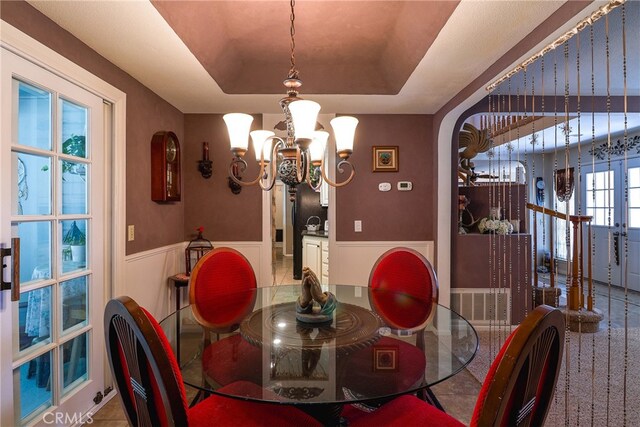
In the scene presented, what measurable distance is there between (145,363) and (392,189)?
9.20ft

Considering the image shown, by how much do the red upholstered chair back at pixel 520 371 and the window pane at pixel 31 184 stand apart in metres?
1.99

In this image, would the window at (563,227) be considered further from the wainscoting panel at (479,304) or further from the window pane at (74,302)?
the window pane at (74,302)

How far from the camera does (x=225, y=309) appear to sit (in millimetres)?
1799

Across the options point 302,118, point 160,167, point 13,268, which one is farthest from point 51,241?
point 302,118

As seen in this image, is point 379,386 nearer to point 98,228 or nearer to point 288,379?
point 288,379

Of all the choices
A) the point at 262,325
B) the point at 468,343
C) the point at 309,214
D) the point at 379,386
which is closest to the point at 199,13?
the point at 262,325

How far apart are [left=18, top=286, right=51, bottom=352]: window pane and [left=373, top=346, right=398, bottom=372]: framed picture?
1.66 meters

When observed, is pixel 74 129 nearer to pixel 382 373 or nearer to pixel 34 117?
pixel 34 117

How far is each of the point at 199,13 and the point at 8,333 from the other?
187cm

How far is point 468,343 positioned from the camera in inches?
54.5

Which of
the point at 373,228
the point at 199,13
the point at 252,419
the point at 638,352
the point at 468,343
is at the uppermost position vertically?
the point at 199,13

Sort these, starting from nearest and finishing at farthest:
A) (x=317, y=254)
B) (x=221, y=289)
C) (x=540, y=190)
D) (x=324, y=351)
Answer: (x=324, y=351), (x=221, y=289), (x=317, y=254), (x=540, y=190)

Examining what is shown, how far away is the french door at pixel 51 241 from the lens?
4.75ft

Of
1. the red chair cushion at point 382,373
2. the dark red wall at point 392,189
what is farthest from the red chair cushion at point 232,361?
the dark red wall at point 392,189
